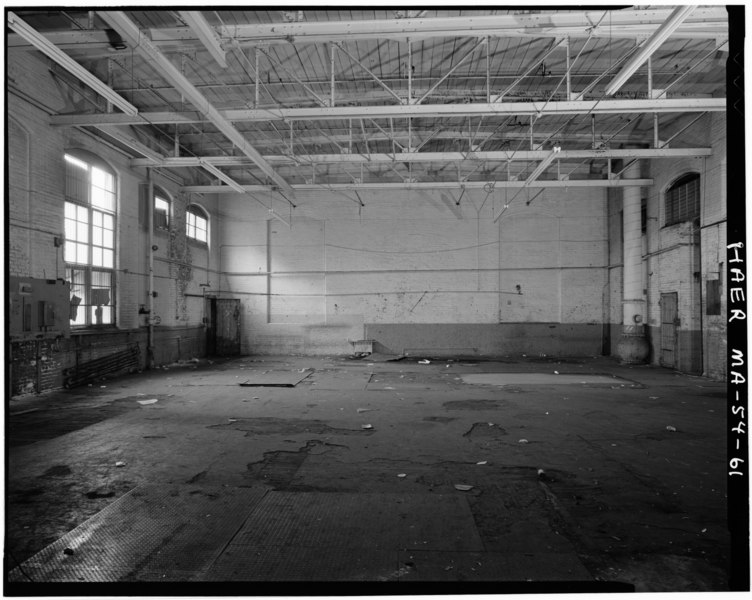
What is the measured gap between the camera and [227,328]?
1516 cm

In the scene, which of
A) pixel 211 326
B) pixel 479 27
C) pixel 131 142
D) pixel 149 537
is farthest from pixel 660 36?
pixel 211 326

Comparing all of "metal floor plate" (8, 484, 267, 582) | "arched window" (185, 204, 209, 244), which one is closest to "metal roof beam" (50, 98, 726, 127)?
"metal floor plate" (8, 484, 267, 582)

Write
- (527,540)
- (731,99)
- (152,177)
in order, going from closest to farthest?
1. (731,99)
2. (527,540)
3. (152,177)

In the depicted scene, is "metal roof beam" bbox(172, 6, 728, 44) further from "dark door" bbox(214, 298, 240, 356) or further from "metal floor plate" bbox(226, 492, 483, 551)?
"dark door" bbox(214, 298, 240, 356)

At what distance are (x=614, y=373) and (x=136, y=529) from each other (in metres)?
10.9

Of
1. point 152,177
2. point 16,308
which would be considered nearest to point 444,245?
point 152,177

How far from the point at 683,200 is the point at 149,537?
43.3 feet

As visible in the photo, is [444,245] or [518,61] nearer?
[518,61]

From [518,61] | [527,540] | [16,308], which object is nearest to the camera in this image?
[527,540]

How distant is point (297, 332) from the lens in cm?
1532

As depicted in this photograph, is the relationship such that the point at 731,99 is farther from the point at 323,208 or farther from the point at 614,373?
the point at 323,208

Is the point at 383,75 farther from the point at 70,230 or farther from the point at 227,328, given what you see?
the point at 227,328

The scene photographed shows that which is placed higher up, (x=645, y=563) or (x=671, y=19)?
(x=671, y=19)

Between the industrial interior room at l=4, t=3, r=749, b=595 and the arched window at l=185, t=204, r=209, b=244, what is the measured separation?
0.14 m
